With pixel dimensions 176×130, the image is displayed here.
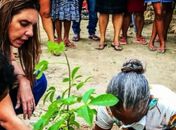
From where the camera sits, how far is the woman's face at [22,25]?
267 centimetres

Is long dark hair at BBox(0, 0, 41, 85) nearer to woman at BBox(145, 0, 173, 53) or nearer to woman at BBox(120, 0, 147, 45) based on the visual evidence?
woman at BBox(145, 0, 173, 53)

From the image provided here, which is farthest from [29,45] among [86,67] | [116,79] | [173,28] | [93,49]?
[173,28]

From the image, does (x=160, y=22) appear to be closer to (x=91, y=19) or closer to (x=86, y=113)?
(x=91, y=19)

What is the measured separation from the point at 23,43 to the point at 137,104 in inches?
32.2

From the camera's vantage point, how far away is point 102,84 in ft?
17.4

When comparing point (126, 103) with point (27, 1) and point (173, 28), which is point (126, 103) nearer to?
point (27, 1)

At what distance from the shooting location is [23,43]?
291 centimetres

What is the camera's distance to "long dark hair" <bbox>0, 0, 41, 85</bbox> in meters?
2.61

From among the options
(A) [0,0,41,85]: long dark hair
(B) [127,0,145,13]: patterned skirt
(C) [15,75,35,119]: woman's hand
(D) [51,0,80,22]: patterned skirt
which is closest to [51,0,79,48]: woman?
(D) [51,0,80,22]: patterned skirt

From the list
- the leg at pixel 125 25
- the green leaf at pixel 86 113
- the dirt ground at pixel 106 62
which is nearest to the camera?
the green leaf at pixel 86 113

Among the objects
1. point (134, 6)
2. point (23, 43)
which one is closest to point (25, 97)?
point (23, 43)

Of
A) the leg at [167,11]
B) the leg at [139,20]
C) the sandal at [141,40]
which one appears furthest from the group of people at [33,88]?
the sandal at [141,40]

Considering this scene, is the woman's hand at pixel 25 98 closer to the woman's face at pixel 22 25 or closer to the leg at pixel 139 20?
the woman's face at pixel 22 25

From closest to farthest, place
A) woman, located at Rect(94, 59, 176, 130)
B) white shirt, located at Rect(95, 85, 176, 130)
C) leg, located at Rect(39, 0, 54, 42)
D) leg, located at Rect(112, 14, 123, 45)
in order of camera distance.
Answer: woman, located at Rect(94, 59, 176, 130) → white shirt, located at Rect(95, 85, 176, 130) → leg, located at Rect(39, 0, 54, 42) → leg, located at Rect(112, 14, 123, 45)
